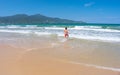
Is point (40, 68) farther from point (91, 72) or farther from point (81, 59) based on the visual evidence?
point (81, 59)

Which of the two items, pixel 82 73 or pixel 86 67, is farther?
pixel 86 67

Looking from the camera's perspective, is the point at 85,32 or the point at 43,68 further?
the point at 85,32

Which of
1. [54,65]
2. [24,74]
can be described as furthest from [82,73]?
[24,74]

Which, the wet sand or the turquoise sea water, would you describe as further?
the turquoise sea water

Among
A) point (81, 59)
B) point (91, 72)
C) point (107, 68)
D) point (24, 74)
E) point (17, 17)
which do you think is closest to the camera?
point (24, 74)

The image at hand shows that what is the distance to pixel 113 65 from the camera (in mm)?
7484

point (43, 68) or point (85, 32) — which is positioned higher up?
point (43, 68)

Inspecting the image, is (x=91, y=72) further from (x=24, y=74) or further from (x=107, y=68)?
(x=24, y=74)

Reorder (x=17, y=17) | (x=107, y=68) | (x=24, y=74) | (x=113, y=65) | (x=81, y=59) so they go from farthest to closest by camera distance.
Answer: (x=17, y=17) < (x=81, y=59) < (x=113, y=65) < (x=107, y=68) < (x=24, y=74)

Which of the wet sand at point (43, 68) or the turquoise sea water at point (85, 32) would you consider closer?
the wet sand at point (43, 68)

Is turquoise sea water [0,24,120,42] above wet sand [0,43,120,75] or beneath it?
beneath

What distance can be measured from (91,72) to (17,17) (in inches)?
5185

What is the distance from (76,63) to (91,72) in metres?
1.26

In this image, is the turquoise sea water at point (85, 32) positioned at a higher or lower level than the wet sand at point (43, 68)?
lower
